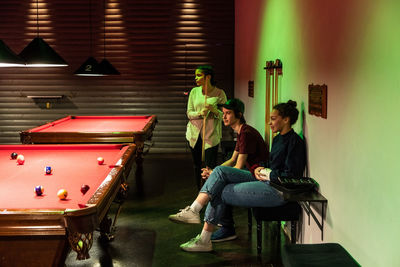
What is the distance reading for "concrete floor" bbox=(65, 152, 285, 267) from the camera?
372 cm

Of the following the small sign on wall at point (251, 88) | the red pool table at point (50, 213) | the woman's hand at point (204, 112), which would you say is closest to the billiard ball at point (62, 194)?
the red pool table at point (50, 213)

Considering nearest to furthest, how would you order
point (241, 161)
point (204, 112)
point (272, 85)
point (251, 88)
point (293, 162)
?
point (293, 162) → point (241, 161) → point (272, 85) → point (204, 112) → point (251, 88)

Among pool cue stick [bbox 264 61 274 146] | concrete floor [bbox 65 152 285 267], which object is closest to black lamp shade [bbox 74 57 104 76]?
concrete floor [bbox 65 152 285 267]

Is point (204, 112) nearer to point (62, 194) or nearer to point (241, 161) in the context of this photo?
point (241, 161)

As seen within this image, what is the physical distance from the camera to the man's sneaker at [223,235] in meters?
4.19

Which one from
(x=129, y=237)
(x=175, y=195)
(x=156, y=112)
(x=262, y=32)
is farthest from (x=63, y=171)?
(x=156, y=112)

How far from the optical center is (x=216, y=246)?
406 centimetres

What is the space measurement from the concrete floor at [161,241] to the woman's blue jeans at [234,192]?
348 mm

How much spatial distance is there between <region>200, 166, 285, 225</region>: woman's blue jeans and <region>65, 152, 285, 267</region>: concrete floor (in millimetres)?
348

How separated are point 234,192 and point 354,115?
134 centimetres

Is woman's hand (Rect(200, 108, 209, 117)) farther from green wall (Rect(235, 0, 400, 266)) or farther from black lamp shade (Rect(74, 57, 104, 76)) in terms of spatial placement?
black lamp shade (Rect(74, 57, 104, 76))

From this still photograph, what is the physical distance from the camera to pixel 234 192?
3.72 m

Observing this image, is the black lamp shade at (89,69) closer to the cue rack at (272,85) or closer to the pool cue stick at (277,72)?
the cue rack at (272,85)

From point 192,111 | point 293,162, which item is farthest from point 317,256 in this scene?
point 192,111
